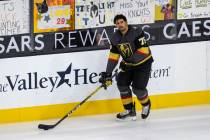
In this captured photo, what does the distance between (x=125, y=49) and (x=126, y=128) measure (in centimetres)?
75

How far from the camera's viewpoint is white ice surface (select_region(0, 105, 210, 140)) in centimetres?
550

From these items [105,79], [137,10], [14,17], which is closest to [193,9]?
[137,10]

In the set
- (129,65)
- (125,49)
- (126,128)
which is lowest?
(126,128)

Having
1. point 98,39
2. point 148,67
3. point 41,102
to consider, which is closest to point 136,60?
point 148,67

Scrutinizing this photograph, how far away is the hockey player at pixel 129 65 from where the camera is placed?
5.78m

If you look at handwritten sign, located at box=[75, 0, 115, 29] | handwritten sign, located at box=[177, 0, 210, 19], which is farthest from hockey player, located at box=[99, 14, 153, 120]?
handwritten sign, located at box=[177, 0, 210, 19]

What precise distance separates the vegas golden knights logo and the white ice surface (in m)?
0.69

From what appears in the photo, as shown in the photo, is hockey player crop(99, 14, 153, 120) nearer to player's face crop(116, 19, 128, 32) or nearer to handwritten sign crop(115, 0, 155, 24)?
player's face crop(116, 19, 128, 32)

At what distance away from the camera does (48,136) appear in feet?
18.3

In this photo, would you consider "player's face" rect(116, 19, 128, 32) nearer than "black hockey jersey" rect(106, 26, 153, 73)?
Yes

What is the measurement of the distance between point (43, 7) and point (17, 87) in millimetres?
832

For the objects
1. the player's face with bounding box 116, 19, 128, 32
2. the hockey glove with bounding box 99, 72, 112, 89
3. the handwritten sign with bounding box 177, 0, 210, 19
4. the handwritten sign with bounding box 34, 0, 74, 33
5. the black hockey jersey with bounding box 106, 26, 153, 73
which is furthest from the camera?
the handwritten sign with bounding box 177, 0, 210, 19

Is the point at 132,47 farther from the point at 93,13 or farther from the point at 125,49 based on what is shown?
the point at 93,13

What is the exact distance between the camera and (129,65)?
5.93 meters
